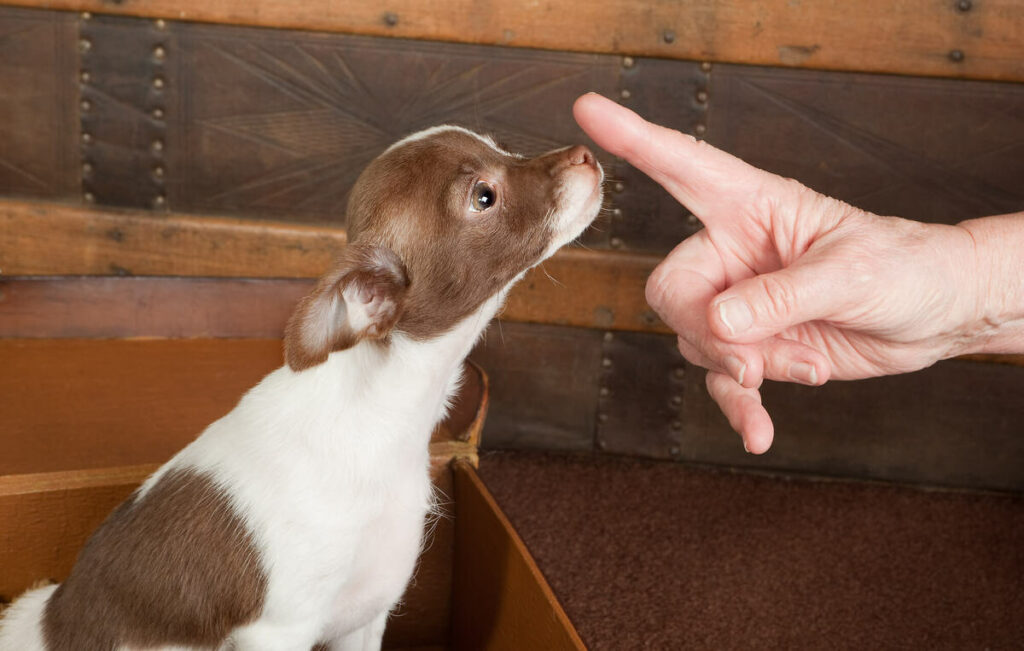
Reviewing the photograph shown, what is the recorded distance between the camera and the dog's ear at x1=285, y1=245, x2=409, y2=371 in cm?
119

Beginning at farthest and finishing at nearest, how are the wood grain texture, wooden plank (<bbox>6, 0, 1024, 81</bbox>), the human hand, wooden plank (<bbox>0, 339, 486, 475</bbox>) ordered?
the wood grain texture, wooden plank (<bbox>6, 0, 1024, 81</bbox>), wooden plank (<bbox>0, 339, 486, 475</bbox>), the human hand

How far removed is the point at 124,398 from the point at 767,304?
127 centimetres

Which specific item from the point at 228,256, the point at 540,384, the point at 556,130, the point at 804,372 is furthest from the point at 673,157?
the point at 228,256

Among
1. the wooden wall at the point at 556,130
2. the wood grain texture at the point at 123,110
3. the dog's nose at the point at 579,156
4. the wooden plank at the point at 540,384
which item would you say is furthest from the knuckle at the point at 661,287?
the wood grain texture at the point at 123,110

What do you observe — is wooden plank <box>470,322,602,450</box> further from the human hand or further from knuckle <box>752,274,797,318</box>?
knuckle <box>752,274,797,318</box>

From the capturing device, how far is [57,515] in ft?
5.29

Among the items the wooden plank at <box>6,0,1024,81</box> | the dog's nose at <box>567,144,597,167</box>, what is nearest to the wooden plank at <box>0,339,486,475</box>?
the dog's nose at <box>567,144,597,167</box>

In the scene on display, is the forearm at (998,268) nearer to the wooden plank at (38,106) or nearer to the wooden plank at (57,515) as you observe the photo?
the wooden plank at (57,515)

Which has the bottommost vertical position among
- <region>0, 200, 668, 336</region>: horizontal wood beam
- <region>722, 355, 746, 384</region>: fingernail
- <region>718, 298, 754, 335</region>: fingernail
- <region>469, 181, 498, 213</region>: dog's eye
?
<region>0, 200, 668, 336</region>: horizontal wood beam

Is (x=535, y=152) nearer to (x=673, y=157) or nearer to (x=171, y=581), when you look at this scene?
(x=673, y=157)

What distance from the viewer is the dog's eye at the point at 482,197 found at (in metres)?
1.42

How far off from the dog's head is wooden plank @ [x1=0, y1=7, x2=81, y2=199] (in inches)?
63.2

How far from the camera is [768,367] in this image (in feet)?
5.10

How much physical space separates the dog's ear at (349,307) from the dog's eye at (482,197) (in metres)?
0.13
